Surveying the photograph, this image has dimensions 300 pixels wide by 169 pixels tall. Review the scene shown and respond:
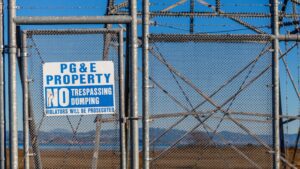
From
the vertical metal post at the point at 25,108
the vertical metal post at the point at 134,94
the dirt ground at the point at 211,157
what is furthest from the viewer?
the dirt ground at the point at 211,157

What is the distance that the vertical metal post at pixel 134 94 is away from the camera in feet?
29.3

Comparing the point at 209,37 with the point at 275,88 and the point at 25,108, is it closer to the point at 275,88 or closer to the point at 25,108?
the point at 275,88

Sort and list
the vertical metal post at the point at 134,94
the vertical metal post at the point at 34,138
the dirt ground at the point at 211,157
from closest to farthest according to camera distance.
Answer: the vertical metal post at the point at 134,94 → the vertical metal post at the point at 34,138 → the dirt ground at the point at 211,157

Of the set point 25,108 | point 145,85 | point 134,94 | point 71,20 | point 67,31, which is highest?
point 71,20

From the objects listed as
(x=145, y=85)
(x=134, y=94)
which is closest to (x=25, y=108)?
(x=134, y=94)

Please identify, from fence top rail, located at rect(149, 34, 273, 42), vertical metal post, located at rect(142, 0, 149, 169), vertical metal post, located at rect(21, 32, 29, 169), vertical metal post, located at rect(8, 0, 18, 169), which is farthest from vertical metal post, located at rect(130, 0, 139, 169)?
vertical metal post, located at rect(8, 0, 18, 169)

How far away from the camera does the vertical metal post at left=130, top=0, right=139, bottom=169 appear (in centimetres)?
895

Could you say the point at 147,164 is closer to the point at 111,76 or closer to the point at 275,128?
the point at 111,76

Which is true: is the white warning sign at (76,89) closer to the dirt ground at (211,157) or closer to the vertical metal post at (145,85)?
the vertical metal post at (145,85)

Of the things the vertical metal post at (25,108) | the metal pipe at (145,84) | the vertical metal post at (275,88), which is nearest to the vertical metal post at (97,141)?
the metal pipe at (145,84)

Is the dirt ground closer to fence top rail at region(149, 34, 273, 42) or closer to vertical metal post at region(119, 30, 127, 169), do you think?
vertical metal post at region(119, 30, 127, 169)

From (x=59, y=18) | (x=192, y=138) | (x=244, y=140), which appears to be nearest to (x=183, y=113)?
(x=192, y=138)

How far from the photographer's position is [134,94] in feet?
29.5

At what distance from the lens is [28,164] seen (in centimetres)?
918
